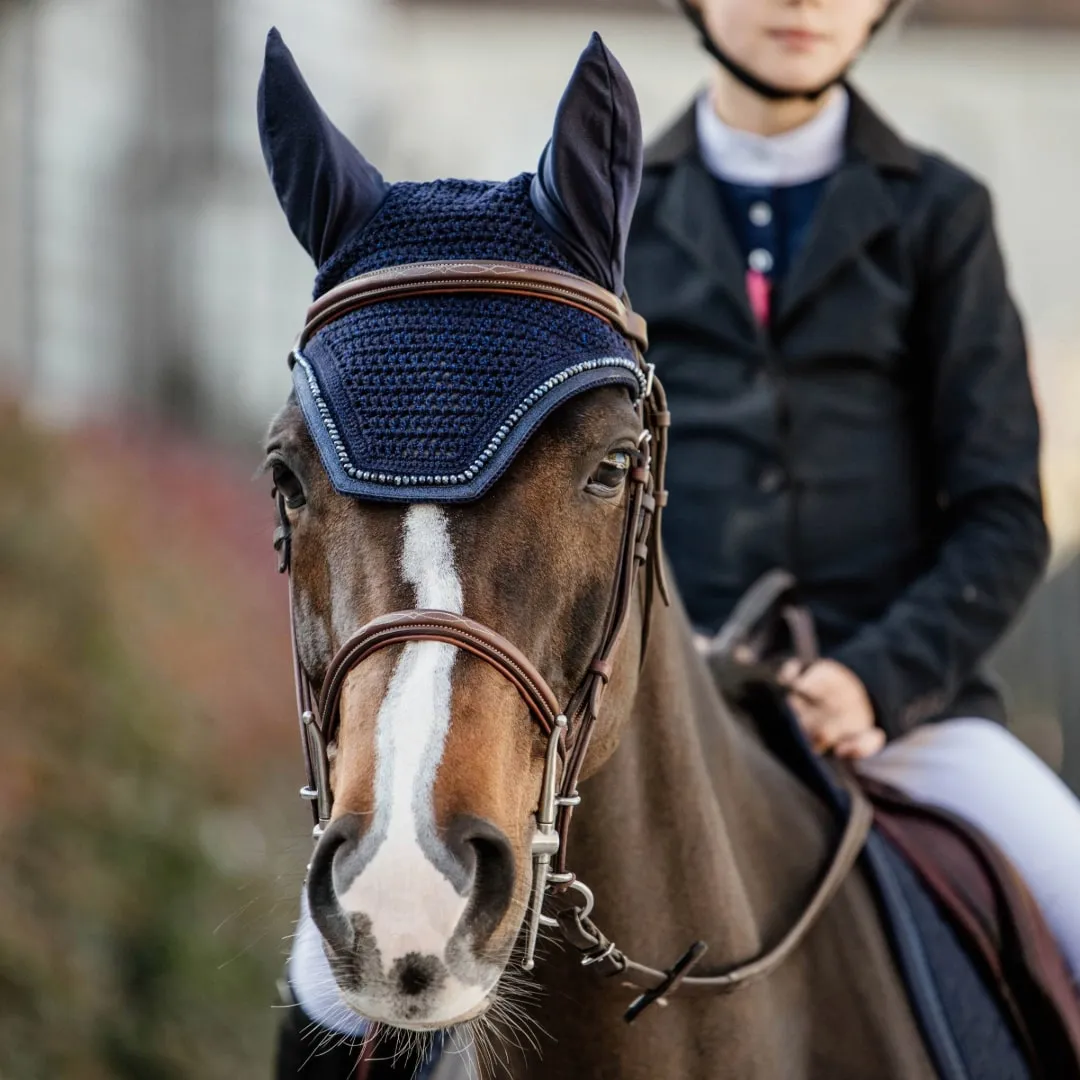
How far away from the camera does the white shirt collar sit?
3672 millimetres

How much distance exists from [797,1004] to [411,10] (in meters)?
30.3

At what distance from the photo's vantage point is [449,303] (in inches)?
90.5

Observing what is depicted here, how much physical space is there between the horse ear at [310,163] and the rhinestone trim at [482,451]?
27 centimetres

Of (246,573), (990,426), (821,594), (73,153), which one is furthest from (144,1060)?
(73,153)

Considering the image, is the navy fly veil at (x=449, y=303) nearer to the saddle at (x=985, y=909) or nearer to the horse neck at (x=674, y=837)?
the horse neck at (x=674, y=837)

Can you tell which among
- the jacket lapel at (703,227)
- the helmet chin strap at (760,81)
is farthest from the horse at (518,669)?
the helmet chin strap at (760,81)

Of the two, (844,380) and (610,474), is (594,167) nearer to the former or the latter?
(610,474)

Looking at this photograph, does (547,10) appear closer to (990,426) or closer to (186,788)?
(186,788)

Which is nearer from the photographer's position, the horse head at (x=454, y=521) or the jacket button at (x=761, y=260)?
the horse head at (x=454, y=521)

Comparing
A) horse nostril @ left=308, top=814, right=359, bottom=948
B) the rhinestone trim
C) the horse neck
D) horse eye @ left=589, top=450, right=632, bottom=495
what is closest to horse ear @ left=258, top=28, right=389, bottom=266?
the rhinestone trim

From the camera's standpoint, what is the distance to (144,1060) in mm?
6484

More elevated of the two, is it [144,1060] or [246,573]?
[144,1060]

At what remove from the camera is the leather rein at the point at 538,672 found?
6.96 feet

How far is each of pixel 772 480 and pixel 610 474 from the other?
4.20ft
